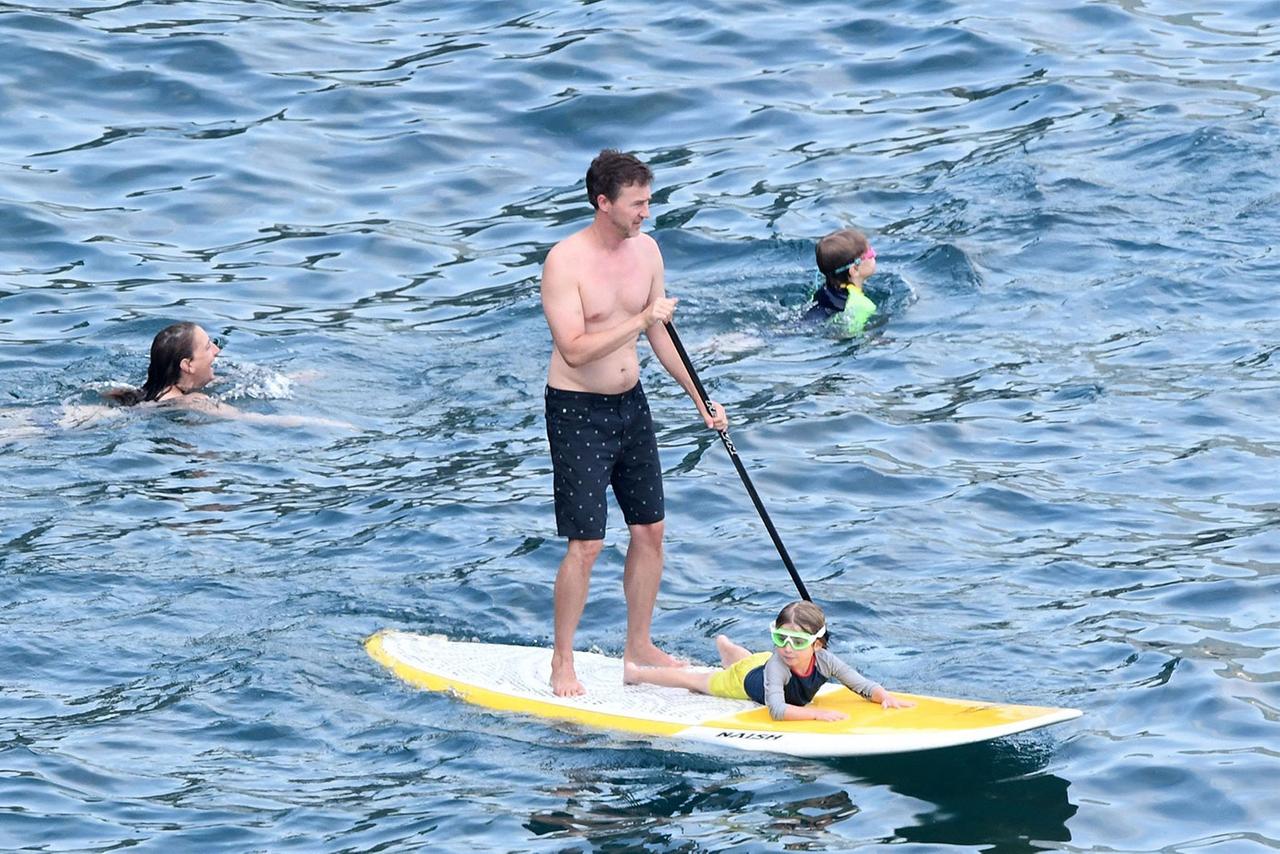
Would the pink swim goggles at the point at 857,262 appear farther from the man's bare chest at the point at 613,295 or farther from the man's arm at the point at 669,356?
the man's bare chest at the point at 613,295

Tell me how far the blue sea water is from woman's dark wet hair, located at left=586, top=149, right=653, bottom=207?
2500 millimetres

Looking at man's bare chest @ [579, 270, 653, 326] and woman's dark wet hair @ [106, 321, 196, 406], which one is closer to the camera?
man's bare chest @ [579, 270, 653, 326]

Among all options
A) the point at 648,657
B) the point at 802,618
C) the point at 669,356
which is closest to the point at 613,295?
the point at 669,356

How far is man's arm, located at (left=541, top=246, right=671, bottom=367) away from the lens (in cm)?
832

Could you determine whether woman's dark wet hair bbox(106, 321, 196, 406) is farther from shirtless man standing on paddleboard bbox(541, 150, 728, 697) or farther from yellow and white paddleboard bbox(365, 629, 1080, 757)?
shirtless man standing on paddleboard bbox(541, 150, 728, 697)

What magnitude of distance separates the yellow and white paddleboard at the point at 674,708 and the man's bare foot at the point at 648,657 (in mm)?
133

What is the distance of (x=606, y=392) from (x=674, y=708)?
1517mm

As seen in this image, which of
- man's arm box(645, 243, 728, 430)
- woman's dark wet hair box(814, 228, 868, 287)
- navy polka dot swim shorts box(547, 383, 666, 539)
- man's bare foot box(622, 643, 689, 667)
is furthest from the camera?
woman's dark wet hair box(814, 228, 868, 287)

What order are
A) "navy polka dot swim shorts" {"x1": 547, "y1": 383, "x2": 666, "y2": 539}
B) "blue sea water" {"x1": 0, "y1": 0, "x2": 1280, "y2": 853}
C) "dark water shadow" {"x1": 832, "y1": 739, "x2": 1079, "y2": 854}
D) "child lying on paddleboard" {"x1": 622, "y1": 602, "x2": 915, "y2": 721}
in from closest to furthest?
"dark water shadow" {"x1": 832, "y1": 739, "x2": 1079, "y2": 854}, "blue sea water" {"x1": 0, "y1": 0, "x2": 1280, "y2": 853}, "child lying on paddleboard" {"x1": 622, "y1": 602, "x2": 915, "y2": 721}, "navy polka dot swim shorts" {"x1": 547, "y1": 383, "x2": 666, "y2": 539}

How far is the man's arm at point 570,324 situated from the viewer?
328 inches

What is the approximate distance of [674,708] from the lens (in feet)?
29.1

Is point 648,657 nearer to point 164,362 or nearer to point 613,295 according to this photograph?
point 613,295

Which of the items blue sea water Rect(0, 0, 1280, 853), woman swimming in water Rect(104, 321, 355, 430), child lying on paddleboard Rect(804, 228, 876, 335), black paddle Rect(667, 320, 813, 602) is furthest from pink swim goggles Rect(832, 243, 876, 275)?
black paddle Rect(667, 320, 813, 602)

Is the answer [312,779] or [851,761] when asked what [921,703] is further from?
[312,779]
